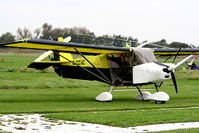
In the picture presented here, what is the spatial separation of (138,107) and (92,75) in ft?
13.2

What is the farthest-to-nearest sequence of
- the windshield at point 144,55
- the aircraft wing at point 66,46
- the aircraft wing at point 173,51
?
the aircraft wing at point 173,51, the windshield at point 144,55, the aircraft wing at point 66,46

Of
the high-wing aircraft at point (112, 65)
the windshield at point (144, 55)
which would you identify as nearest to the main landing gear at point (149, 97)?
the high-wing aircraft at point (112, 65)

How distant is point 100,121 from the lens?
11.3m

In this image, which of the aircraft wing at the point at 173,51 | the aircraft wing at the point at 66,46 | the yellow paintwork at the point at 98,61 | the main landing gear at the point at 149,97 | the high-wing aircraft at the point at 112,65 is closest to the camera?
the aircraft wing at the point at 66,46

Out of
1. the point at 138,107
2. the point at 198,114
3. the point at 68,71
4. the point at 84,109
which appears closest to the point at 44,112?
the point at 84,109

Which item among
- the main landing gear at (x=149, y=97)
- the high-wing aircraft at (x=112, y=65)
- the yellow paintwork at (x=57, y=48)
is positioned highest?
the yellow paintwork at (x=57, y=48)

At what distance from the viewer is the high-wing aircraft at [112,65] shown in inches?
658

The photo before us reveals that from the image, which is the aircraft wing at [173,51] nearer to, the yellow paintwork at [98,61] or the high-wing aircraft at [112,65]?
the high-wing aircraft at [112,65]

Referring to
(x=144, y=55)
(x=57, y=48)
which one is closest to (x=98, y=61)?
(x=57, y=48)

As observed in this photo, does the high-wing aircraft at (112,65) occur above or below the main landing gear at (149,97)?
above

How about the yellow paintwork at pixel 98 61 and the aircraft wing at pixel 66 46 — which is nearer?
the aircraft wing at pixel 66 46

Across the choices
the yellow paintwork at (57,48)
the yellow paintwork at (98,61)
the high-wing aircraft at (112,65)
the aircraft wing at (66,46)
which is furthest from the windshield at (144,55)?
the yellow paintwork at (98,61)

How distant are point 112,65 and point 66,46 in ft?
8.29

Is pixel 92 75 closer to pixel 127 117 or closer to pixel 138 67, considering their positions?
pixel 138 67
